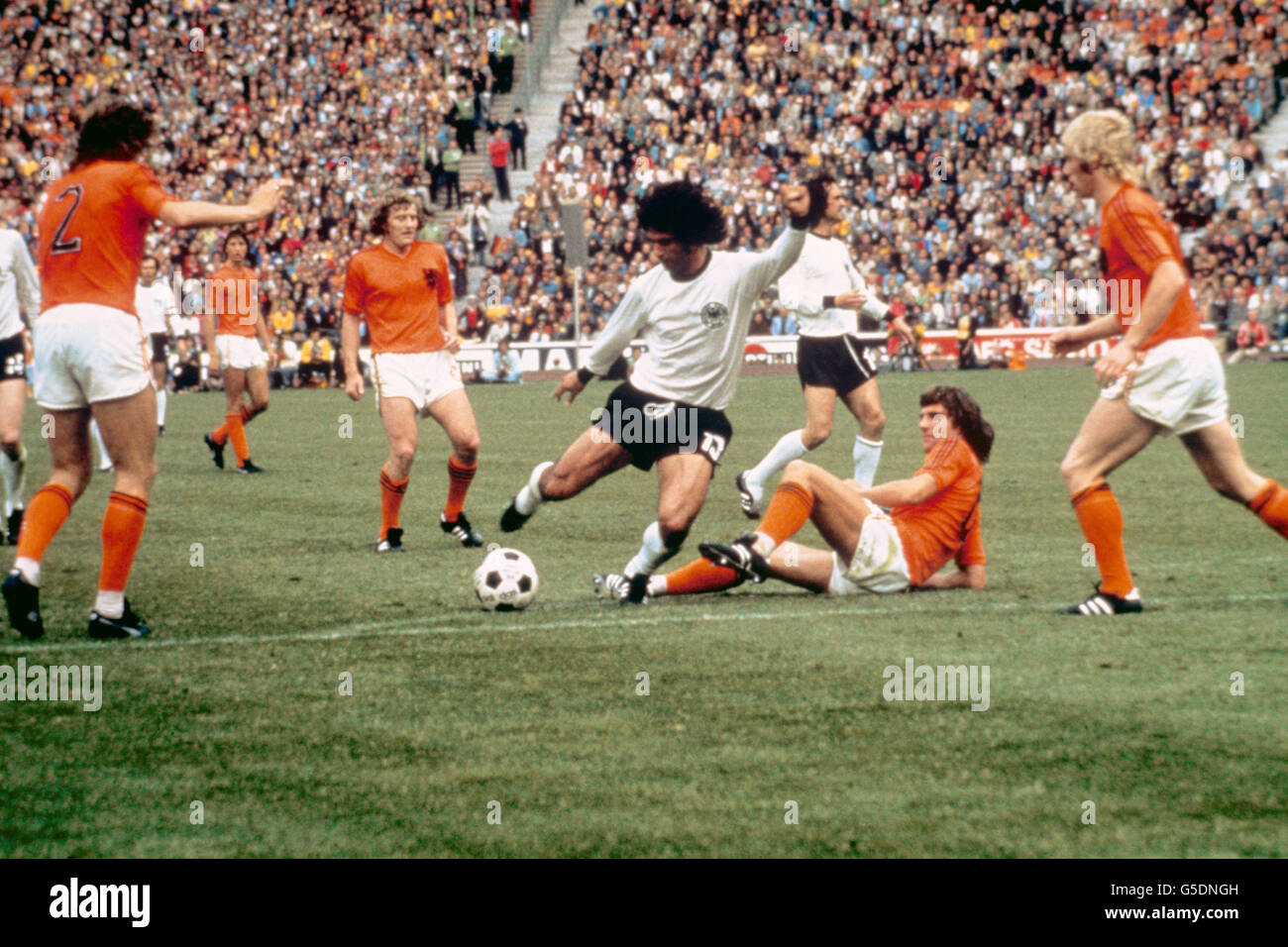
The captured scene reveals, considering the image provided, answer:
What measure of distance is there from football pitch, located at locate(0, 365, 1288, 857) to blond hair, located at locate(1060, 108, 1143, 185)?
6.48 feet

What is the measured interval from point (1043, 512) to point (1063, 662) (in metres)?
5.79

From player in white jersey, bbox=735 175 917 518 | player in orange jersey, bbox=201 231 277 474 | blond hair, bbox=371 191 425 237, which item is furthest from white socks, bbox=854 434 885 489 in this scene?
player in orange jersey, bbox=201 231 277 474

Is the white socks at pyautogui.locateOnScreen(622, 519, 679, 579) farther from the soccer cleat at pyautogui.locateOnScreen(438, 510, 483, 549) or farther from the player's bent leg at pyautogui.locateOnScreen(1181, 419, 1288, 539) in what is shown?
the soccer cleat at pyautogui.locateOnScreen(438, 510, 483, 549)

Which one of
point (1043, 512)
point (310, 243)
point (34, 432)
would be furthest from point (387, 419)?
point (310, 243)

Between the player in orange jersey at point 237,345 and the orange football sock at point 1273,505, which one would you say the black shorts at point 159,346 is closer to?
the player in orange jersey at point 237,345

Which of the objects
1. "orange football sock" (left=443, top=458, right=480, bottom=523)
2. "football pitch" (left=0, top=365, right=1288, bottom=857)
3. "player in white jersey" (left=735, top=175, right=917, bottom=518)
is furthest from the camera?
"player in white jersey" (left=735, top=175, right=917, bottom=518)

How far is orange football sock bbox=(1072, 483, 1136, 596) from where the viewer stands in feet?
25.6

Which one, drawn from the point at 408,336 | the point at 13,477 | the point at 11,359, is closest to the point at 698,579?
the point at 408,336

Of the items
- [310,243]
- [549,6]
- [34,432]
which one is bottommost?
[34,432]

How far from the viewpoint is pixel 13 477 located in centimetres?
1189

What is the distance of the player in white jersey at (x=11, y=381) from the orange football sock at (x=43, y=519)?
3.39 meters

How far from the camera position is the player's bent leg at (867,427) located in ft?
41.8
